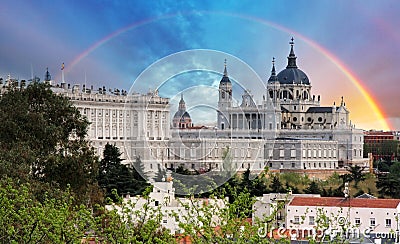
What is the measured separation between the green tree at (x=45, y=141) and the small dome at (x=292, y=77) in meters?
86.2

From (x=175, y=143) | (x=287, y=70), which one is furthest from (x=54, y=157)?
(x=287, y=70)

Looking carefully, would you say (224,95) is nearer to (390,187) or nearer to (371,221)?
(390,187)

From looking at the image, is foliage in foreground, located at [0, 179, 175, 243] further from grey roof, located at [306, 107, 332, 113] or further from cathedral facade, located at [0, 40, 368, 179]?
grey roof, located at [306, 107, 332, 113]

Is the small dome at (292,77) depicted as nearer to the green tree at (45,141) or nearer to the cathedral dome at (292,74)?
the cathedral dome at (292,74)

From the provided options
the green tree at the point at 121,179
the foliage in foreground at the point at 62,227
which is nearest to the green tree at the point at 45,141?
the foliage in foreground at the point at 62,227

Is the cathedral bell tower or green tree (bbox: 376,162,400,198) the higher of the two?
the cathedral bell tower

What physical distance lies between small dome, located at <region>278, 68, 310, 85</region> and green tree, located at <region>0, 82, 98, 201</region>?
86.2 meters

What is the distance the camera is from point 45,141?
26.7 m

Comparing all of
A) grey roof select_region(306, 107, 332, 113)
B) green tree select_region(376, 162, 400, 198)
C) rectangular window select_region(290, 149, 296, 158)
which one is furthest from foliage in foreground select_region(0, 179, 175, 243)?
grey roof select_region(306, 107, 332, 113)

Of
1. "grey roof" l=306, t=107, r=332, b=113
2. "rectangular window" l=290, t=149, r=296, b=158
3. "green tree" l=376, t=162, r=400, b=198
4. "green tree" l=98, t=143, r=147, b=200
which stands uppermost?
"grey roof" l=306, t=107, r=332, b=113

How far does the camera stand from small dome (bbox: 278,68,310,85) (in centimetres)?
11438

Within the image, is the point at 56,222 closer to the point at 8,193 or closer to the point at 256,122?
the point at 8,193

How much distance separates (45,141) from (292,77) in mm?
88896

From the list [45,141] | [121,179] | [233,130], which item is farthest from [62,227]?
[233,130]
